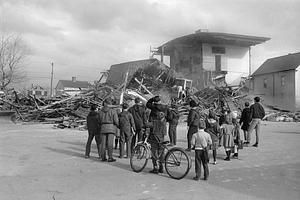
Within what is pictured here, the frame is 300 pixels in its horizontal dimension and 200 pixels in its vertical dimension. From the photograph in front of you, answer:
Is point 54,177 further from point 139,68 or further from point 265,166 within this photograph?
point 139,68

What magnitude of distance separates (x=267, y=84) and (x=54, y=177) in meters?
43.3

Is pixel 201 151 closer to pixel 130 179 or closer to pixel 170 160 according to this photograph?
pixel 170 160

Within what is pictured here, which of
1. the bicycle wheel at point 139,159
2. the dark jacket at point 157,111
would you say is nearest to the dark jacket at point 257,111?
the dark jacket at point 157,111

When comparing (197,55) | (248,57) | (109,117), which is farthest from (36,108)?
(248,57)

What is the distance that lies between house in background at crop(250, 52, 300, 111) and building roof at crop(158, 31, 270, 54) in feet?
15.0

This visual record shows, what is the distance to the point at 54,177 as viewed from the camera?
7.39 meters

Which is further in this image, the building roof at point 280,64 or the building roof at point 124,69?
the building roof at point 280,64

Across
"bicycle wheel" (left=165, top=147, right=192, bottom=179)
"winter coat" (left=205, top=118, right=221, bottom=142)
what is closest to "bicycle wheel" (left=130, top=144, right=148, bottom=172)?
"bicycle wheel" (left=165, top=147, right=192, bottom=179)

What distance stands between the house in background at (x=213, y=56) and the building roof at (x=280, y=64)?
3.72m

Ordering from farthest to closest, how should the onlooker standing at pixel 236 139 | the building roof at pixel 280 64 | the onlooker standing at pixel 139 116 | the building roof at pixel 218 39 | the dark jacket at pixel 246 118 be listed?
1. the building roof at pixel 280 64
2. the building roof at pixel 218 39
3. the dark jacket at pixel 246 118
4. the onlooker standing at pixel 139 116
5. the onlooker standing at pixel 236 139

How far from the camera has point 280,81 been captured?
43.4 metres

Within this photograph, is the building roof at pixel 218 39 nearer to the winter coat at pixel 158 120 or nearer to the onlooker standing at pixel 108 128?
the onlooker standing at pixel 108 128

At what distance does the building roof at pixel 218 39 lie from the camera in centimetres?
4019

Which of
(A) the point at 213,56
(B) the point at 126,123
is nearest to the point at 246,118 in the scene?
(B) the point at 126,123
